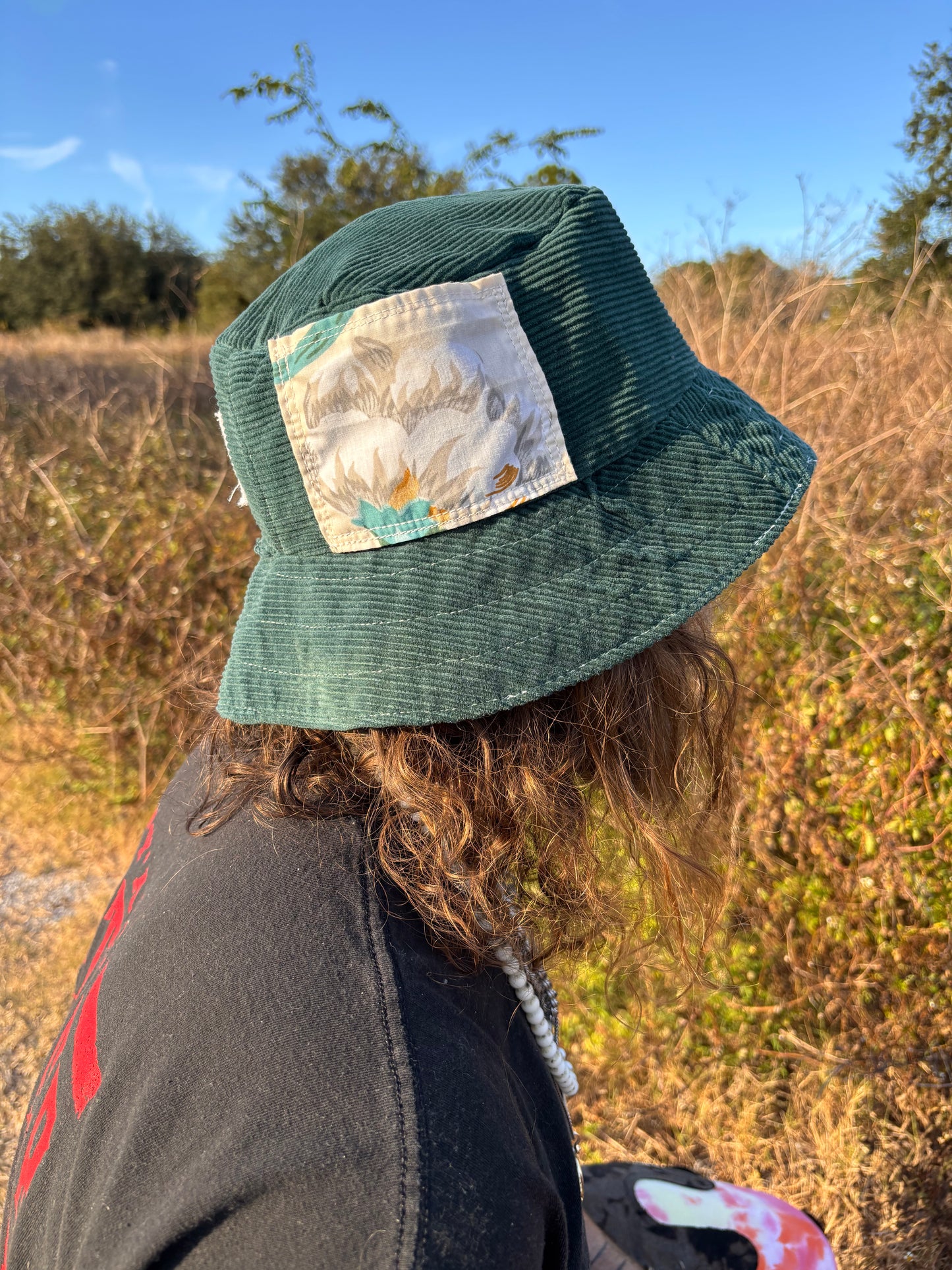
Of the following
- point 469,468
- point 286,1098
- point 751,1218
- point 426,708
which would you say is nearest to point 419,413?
point 469,468

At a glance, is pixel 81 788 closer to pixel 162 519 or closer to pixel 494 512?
pixel 162 519

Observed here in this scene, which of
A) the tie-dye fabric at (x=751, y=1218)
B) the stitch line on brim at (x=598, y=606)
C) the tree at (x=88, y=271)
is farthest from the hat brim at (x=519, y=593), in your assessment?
the tree at (x=88, y=271)

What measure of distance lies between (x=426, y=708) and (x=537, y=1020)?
50 cm

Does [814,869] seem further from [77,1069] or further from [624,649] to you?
[77,1069]

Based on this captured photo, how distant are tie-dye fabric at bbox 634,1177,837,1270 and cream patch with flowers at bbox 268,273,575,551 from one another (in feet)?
4.78

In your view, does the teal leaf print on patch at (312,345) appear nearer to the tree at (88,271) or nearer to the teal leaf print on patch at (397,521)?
the teal leaf print on patch at (397,521)

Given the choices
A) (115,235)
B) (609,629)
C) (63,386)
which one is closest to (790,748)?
(609,629)

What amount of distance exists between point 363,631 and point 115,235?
22.6 metres

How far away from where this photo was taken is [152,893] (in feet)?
3.26

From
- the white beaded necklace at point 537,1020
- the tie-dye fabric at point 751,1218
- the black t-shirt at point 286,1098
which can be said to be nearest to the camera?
the black t-shirt at point 286,1098

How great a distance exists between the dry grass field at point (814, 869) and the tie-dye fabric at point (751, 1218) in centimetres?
90

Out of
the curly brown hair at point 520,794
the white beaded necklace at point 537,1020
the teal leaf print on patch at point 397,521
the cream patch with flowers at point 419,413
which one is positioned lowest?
the white beaded necklace at point 537,1020

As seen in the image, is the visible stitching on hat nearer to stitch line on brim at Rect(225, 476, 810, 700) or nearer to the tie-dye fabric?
stitch line on brim at Rect(225, 476, 810, 700)

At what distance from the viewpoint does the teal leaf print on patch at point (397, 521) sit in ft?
3.03
